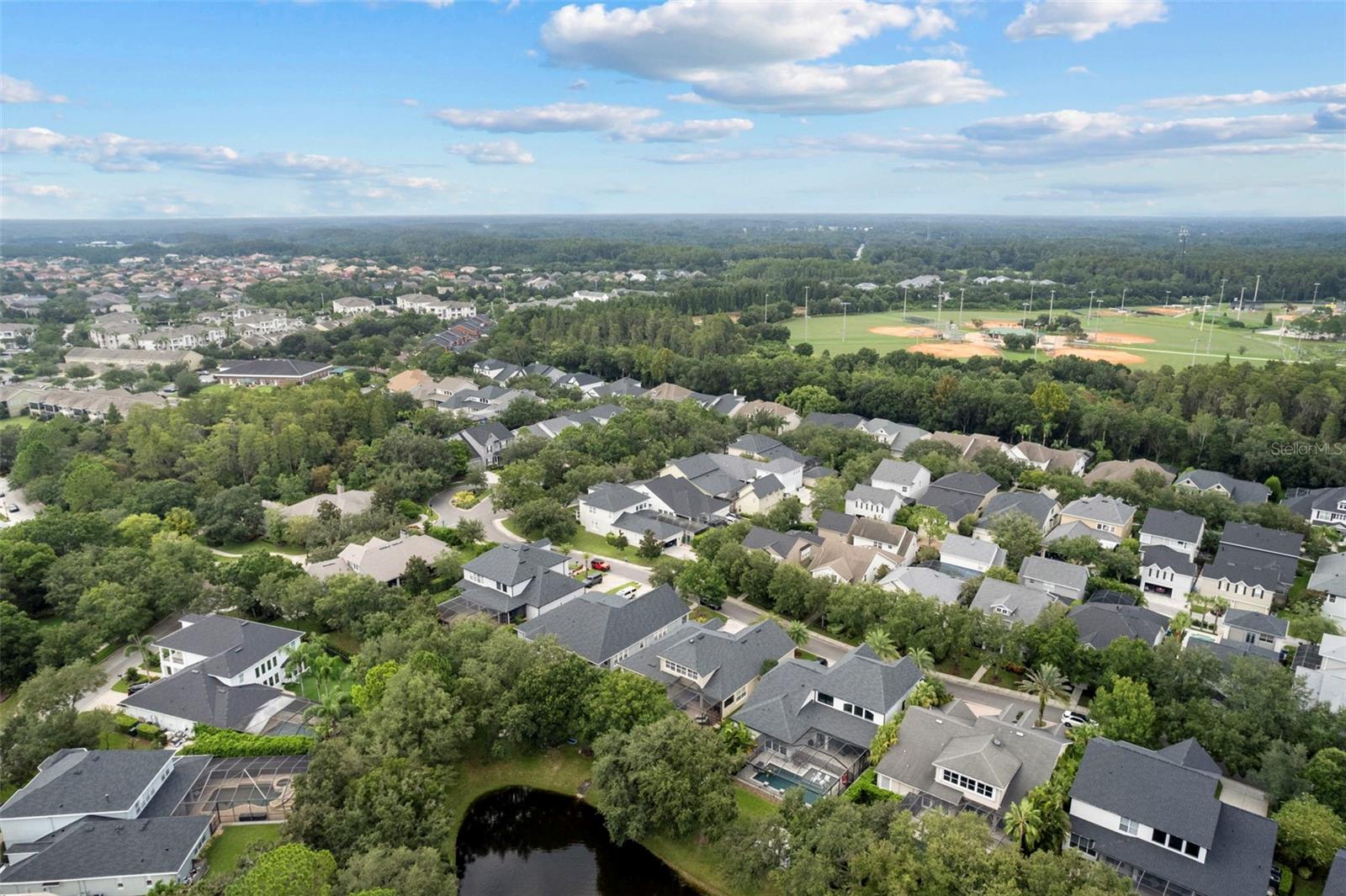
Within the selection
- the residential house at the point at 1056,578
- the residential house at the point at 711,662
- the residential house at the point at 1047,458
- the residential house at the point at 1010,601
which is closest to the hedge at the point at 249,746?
the residential house at the point at 711,662

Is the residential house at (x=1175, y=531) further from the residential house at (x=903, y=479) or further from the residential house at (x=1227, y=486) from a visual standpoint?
the residential house at (x=903, y=479)

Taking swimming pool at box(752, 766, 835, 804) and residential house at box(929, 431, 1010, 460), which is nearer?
swimming pool at box(752, 766, 835, 804)

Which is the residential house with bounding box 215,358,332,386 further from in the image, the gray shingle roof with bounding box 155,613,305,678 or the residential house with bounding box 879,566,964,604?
the residential house with bounding box 879,566,964,604

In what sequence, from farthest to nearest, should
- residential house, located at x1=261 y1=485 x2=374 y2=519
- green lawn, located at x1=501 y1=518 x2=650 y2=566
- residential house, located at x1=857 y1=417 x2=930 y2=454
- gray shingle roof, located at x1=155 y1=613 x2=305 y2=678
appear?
1. residential house, located at x1=857 y1=417 x2=930 y2=454
2. residential house, located at x1=261 y1=485 x2=374 y2=519
3. green lawn, located at x1=501 y1=518 x2=650 y2=566
4. gray shingle roof, located at x1=155 y1=613 x2=305 y2=678

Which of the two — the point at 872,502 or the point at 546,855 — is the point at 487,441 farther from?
the point at 546,855

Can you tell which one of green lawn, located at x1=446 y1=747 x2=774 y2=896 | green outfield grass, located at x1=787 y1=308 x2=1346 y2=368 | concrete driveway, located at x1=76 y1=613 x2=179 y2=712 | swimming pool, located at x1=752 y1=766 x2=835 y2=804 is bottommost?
green lawn, located at x1=446 y1=747 x2=774 y2=896

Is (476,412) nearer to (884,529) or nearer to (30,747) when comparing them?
(884,529)

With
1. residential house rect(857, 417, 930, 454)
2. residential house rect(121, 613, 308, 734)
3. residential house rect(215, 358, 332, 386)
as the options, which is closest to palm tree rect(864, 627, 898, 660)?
residential house rect(121, 613, 308, 734)
